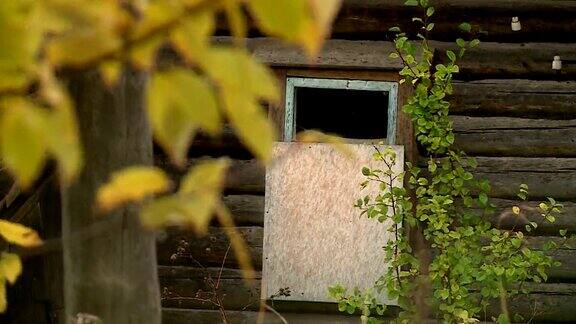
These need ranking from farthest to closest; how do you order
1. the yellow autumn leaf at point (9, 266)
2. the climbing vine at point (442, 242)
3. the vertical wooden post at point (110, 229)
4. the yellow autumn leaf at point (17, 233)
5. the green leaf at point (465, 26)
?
the green leaf at point (465, 26)
the climbing vine at point (442, 242)
the vertical wooden post at point (110, 229)
the yellow autumn leaf at point (9, 266)
the yellow autumn leaf at point (17, 233)

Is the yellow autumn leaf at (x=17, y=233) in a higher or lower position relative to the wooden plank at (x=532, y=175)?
lower

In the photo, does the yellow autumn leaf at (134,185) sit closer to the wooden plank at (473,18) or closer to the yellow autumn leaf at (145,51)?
the yellow autumn leaf at (145,51)

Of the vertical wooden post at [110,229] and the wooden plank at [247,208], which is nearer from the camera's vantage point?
the vertical wooden post at [110,229]

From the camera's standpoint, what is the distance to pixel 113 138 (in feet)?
8.24

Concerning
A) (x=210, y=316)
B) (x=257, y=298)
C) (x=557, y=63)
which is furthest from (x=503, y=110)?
(x=210, y=316)

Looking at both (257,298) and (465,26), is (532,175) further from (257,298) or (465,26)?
(257,298)

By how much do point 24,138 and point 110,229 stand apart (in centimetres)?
163


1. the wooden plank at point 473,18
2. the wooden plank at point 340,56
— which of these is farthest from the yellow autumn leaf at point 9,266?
the wooden plank at point 473,18

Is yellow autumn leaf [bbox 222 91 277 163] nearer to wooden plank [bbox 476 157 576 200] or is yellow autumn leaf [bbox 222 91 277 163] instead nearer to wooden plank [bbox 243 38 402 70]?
wooden plank [bbox 243 38 402 70]

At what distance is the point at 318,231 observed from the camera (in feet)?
21.7

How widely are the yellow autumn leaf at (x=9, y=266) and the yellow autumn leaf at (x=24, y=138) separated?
2.28 ft

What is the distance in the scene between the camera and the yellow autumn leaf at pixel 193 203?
0.81m

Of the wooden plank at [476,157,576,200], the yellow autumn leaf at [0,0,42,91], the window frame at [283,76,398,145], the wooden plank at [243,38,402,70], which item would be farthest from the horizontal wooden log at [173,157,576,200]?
the yellow autumn leaf at [0,0,42,91]

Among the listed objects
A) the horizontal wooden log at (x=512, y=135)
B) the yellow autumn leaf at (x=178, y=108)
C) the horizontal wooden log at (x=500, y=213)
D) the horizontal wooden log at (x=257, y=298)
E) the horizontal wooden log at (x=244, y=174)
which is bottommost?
the horizontal wooden log at (x=257, y=298)
